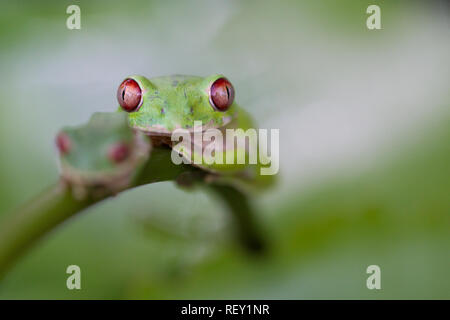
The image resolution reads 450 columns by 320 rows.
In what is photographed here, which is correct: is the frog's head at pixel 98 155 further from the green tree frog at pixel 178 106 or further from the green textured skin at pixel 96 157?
the green tree frog at pixel 178 106

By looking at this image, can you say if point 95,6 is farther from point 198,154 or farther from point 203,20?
point 198,154

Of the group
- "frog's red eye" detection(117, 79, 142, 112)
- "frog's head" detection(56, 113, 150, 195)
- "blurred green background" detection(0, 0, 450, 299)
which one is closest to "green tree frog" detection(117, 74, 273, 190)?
"frog's red eye" detection(117, 79, 142, 112)

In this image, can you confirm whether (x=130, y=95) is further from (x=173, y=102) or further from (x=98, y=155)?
(x=98, y=155)

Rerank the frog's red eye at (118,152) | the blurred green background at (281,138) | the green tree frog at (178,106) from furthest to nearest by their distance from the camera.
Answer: the blurred green background at (281,138), the green tree frog at (178,106), the frog's red eye at (118,152)

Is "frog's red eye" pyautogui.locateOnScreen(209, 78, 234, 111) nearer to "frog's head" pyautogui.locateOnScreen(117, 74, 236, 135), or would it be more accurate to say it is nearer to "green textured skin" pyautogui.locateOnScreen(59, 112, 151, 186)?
"frog's head" pyautogui.locateOnScreen(117, 74, 236, 135)

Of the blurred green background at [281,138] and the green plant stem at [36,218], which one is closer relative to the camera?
the green plant stem at [36,218]

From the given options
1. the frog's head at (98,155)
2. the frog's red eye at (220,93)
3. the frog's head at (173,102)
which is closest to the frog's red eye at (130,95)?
the frog's head at (173,102)

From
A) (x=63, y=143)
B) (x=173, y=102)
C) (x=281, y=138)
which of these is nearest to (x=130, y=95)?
(x=173, y=102)

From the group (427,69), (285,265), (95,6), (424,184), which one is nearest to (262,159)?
(285,265)
